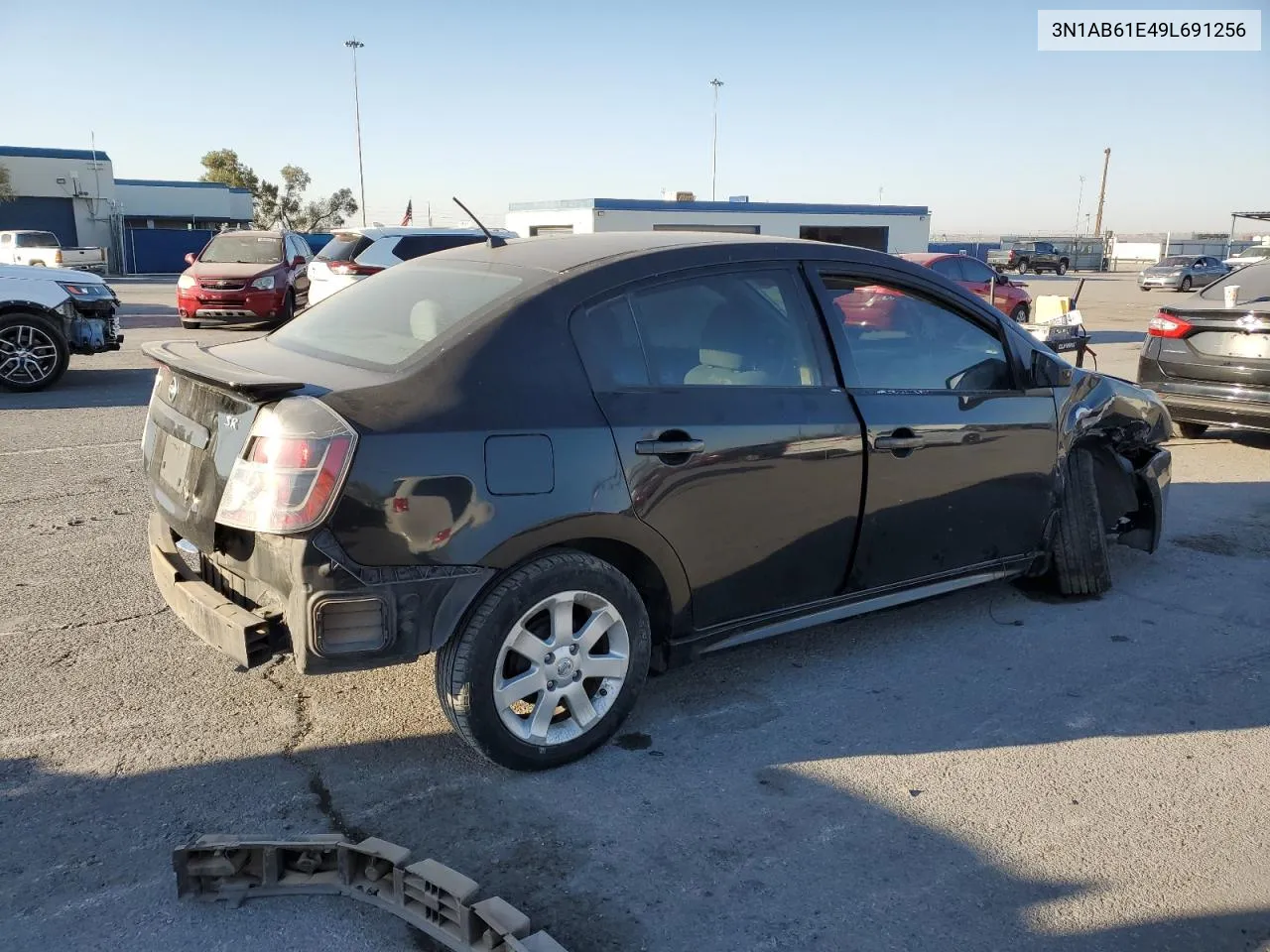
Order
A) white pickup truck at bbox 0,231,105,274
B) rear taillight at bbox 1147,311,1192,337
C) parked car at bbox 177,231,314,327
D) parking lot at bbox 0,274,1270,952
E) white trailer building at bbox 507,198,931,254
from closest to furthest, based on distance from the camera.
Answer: parking lot at bbox 0,274,1270,952
rear taillight at bbox 1147,311,1192,337
parked car at bbox 177,231,314,327
white pickup truck at bbox 0,231,105,274
white trailer building at bbox 507,198,931,254

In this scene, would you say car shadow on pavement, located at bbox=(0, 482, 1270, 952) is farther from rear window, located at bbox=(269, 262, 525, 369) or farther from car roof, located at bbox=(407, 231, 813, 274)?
car roof, located at bbox=(407, 231, 813, 274)

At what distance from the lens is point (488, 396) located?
10.6 feet

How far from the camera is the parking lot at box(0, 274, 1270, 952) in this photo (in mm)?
2738

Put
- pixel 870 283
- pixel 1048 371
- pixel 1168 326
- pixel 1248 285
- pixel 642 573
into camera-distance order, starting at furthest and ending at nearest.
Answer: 1. pixel 1168 326
2. pixel 1248 285
3. pixel 1048 371
4. pixel 870 283
5. pixel 642 573

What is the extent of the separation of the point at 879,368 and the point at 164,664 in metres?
3.06

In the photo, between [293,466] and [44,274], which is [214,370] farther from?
[44,274]

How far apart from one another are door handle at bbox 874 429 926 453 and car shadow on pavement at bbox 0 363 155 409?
8051mm

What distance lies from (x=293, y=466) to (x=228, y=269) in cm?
1559

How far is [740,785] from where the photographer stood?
340cm

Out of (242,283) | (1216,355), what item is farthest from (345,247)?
(1216,355)

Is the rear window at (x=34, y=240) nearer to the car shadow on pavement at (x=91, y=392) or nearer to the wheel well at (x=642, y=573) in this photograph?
the car shadow on pavement at (x=91, y=392)

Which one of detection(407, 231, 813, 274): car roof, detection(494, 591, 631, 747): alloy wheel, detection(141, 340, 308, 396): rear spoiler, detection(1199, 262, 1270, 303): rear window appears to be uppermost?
detection(407, 231, 813, 274): car roof

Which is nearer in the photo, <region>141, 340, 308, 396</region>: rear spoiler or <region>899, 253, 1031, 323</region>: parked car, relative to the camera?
<region>141, 340, 308, 396</region>: rear spoiler

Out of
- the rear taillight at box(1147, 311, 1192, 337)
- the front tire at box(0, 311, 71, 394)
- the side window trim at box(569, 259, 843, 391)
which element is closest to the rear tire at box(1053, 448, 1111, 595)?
the side window trim at box(569, 259, 843, 391)
